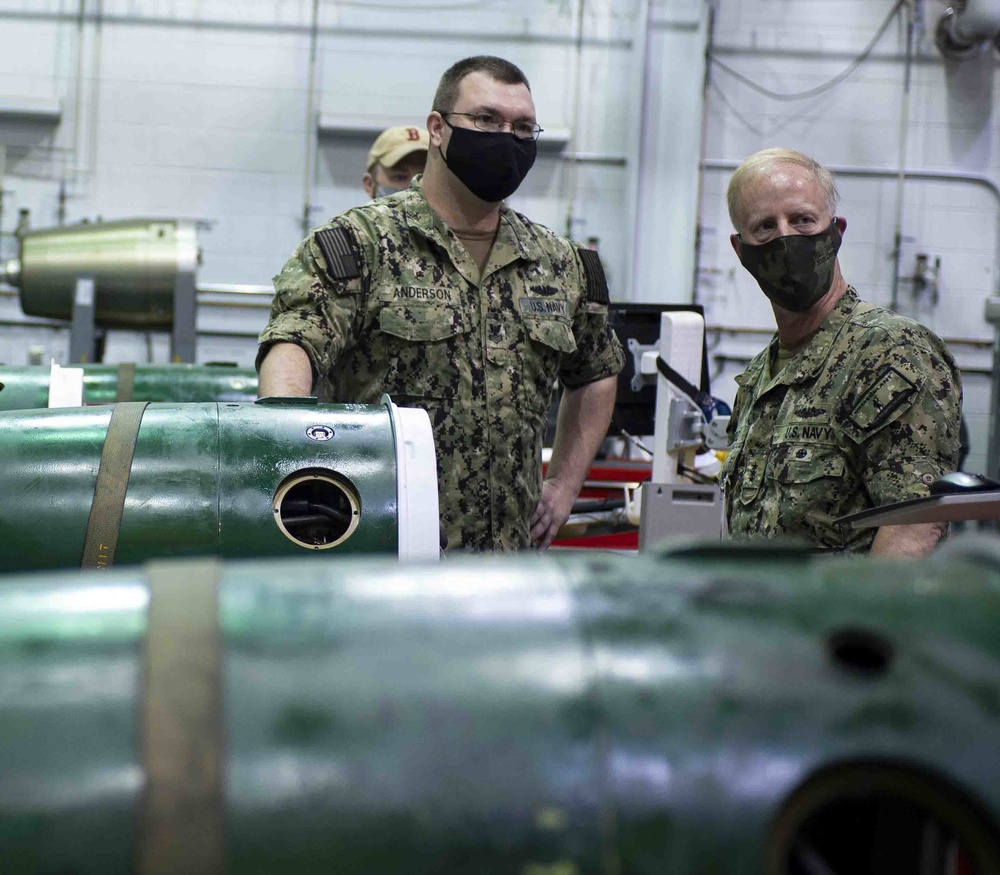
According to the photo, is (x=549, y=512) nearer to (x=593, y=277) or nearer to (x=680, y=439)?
(x=593, y=277)

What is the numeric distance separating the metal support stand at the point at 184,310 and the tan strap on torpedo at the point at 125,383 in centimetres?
120

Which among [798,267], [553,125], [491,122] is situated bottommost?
[798,267]

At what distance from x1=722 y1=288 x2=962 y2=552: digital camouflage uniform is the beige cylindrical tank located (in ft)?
11.4

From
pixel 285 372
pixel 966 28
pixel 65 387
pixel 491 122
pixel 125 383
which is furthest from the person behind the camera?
pixel 966 28

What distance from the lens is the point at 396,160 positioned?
3.48 meters

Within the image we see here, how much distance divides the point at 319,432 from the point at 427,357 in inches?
23.0

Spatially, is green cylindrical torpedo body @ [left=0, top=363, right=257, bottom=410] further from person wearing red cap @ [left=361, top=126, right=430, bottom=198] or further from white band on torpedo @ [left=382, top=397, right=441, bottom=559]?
white band on torpedo @ [left=382, top=397, right=441, bottom=559]

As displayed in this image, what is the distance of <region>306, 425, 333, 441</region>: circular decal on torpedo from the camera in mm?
1635

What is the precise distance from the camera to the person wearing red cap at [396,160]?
3486mm

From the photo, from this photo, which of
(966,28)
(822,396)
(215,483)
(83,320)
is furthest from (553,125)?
(215,483)

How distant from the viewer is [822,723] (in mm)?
663

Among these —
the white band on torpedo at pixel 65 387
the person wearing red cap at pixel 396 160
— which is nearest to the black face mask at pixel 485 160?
the white band on torpedo at pixel 65 387

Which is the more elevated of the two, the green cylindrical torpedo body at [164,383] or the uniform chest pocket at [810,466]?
the green cylindrical torpedo body at [164,383]

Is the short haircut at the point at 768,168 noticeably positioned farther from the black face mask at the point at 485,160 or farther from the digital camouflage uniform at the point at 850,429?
the black face mask at the point at 485,160
